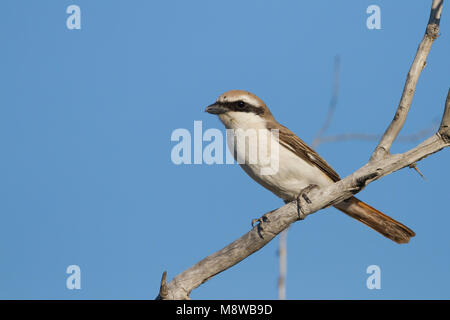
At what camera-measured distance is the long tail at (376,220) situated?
247 inches

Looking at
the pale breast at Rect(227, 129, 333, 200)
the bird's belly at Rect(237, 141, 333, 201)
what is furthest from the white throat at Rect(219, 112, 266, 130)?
the bird's belly at Rect(237, 141, 333, 201)

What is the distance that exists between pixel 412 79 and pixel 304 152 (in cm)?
143

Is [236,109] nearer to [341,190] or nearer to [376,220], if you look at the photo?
[341,190]

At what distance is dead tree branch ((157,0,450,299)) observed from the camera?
211 inches

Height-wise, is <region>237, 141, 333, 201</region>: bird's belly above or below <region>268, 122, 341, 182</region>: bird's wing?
below

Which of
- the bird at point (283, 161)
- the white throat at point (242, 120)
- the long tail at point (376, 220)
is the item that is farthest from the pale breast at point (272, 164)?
the long tail at point (376, 220)

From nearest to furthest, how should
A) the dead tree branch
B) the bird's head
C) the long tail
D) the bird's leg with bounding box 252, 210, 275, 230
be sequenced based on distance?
1. the dead tree branch
2. the bird's leg with bounding box 252, 210, 275, 230
3. the long tail
4. the bird's head

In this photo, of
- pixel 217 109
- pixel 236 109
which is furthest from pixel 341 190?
pixel 217 109

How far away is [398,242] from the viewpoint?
633 cm

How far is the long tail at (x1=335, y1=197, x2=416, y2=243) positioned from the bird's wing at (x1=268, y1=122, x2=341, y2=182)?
328 mm

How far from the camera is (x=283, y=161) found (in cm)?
615

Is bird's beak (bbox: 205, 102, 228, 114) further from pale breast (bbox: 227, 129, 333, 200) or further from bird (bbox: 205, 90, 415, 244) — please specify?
pale breast (bbox: 227, 129, 333, 200)

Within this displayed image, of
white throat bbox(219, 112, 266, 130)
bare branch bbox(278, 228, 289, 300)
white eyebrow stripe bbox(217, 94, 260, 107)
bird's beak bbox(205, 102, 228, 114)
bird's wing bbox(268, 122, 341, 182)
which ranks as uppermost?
white eyebrow stripe bbox(217, 94, 260, 107)
